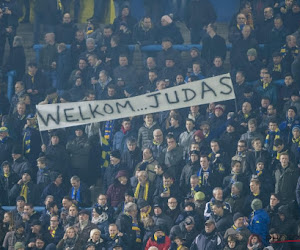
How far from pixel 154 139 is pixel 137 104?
2.44 ft

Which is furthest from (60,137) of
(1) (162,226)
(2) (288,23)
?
(2) (288,23)

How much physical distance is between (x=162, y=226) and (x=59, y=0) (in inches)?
326

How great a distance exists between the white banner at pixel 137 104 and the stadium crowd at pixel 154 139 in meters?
0.31

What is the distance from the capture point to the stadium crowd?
1942cm

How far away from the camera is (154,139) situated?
21422mm

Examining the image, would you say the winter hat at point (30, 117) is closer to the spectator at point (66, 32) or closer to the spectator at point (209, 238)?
the spectator at point (66, 32)

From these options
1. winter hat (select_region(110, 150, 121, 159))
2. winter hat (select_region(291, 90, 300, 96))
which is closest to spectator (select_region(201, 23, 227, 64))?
winter hat (select_region(291, 90, 300, 96))

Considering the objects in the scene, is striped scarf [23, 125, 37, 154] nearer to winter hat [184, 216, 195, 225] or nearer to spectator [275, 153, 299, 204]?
winter hat [184, 216, 195, 225]

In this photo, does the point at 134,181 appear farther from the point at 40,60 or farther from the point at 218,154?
the point at 40,60

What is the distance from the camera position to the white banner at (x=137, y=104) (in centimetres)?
2156

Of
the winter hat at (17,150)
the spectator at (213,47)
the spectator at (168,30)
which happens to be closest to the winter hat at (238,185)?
the winter hat at (17,150)

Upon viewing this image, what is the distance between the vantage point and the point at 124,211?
19.8 meters

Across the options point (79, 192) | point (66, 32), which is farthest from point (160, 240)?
point (66, 32)

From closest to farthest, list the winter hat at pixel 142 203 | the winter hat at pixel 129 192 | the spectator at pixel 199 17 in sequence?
the winter hat at pixel 142 203 → the winter hat at pixel 129 192 → the spectator at pixel 199 17
